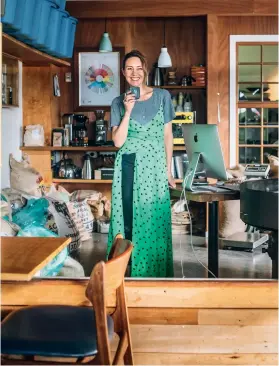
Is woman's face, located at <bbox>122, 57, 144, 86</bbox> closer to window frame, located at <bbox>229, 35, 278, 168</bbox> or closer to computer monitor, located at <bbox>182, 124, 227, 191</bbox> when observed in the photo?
computer monitor, located at <bbox>182, 124, 227, 191</bbox>

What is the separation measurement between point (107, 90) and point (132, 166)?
356cm

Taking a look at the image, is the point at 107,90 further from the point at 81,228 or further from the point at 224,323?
the point at 224,323

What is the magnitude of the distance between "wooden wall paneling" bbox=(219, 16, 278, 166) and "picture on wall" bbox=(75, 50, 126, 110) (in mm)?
1213

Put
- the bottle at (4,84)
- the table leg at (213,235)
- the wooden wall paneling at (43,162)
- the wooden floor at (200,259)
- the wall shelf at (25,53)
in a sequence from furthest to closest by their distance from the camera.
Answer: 1. the wooden wall paneling at (43,162)
2. the bottle at (4,84)
3. the wall shelf at (25,53)
4. the wooden floor at (200,259)
5. the table leg at (213,235)

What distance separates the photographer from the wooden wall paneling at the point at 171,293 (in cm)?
319

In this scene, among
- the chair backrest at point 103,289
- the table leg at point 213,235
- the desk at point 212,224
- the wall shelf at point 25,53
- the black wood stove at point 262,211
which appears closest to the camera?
the chair backrest at point 103,289

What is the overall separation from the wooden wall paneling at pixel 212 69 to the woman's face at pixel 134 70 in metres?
3.37

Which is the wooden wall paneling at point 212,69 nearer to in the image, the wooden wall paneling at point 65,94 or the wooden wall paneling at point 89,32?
the wooden wall paneling at point 89,32

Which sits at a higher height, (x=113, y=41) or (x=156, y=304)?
(x=113, y=41)

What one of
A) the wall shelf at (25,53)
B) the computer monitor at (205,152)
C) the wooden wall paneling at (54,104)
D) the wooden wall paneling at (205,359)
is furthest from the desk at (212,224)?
the wooden wall paneling at (54,104)

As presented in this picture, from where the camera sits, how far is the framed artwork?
24.9 ft

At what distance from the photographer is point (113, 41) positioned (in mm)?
7605

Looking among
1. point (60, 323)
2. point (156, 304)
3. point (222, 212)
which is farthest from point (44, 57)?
point (60, 323)

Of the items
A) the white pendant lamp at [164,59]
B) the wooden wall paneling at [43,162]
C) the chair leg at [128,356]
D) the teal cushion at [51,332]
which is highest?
the white pendant lamp at [164,59]
